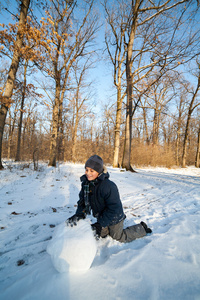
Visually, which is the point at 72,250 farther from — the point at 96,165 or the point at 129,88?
the point at 129,88

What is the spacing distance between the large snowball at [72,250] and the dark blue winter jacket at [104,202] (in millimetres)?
467

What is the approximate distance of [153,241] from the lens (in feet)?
6.45

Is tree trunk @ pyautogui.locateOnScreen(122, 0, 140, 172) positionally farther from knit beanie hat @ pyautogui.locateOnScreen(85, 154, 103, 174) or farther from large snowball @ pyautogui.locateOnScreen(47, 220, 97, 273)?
large snowball @ pyautogui.locateOnScreen(47, 220, 97, 273)

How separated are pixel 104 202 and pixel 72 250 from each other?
2.64ft

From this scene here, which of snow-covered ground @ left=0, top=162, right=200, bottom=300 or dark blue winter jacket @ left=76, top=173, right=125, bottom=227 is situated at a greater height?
dark blue winter jacket @ left=76, top=173, right=125, bottom=227

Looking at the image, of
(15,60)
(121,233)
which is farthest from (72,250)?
(15,60)

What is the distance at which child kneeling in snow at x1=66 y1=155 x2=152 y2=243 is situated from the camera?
1.95 meters

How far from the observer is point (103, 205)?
2057 mm

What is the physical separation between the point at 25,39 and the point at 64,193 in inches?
320

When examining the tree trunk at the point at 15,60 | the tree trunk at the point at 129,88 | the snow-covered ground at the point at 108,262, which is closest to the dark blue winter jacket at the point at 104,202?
the snow-covered ground at the point at 108,262

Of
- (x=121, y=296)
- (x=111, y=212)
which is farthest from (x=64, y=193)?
(x=121, y=296)

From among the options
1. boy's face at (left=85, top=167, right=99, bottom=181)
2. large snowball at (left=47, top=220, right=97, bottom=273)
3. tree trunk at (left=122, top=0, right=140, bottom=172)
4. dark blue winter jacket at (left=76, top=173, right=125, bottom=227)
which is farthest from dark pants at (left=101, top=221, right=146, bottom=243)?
tree trunk at (left=122, top=0, right=140, bottom=172)

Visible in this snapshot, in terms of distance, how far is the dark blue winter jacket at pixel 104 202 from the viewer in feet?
6.36

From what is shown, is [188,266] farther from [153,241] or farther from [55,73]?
[55,73]
